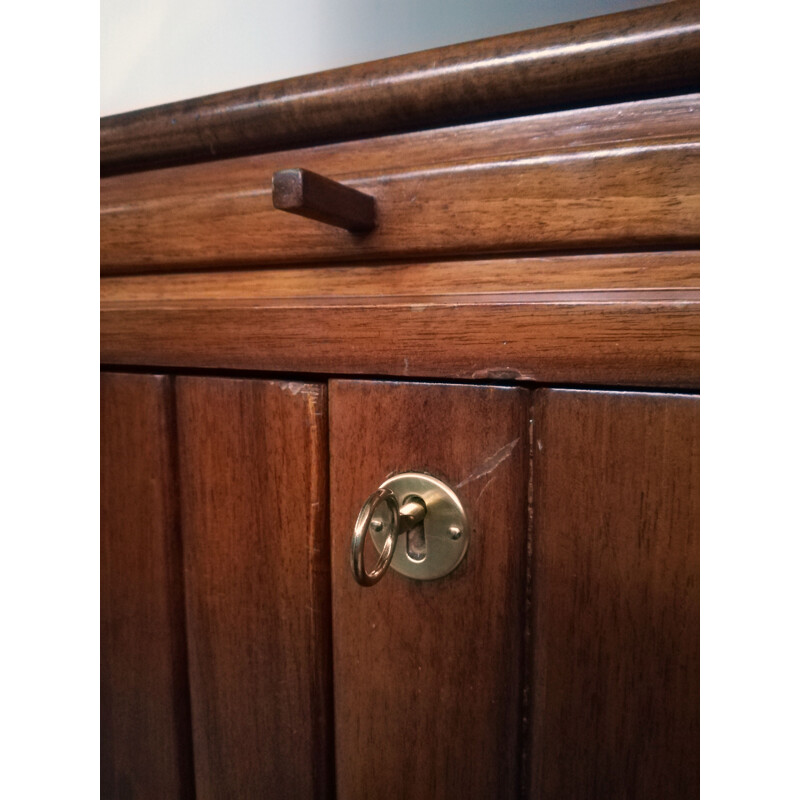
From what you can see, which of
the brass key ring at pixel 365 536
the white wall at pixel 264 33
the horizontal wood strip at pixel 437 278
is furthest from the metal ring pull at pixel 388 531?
the white wall at pixel 264 33

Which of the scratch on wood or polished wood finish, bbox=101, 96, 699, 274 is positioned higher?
polished wood finish, bbox=101, 96, 699, 274

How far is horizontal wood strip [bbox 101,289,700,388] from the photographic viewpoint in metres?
0.21

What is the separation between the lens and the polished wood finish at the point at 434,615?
0.24 metres

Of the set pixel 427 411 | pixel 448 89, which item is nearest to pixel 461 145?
pixel 448 89

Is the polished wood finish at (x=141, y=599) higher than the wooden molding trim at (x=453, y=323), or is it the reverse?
the wooden molding trim at (x=453, y=323)

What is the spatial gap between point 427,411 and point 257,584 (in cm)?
15

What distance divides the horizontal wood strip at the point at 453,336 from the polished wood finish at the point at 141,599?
0.17ft

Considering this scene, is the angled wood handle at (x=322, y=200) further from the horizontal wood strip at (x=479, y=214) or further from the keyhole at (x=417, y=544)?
the keyhole at (x=417, y=544)

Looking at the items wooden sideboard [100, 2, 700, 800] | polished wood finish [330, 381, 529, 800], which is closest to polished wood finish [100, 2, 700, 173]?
wooden sideboard [100, 2, 700, 800]

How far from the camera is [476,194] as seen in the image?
234mm

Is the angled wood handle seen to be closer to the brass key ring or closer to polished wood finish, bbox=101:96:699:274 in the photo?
polished wood finish, bbox=101:96:699:274

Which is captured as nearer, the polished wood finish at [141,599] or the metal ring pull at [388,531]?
the metal ring pull at [388,531]

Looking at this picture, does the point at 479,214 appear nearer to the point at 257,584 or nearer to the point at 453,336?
the point at 453,336

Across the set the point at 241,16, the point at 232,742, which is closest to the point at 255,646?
the point at 232,742
